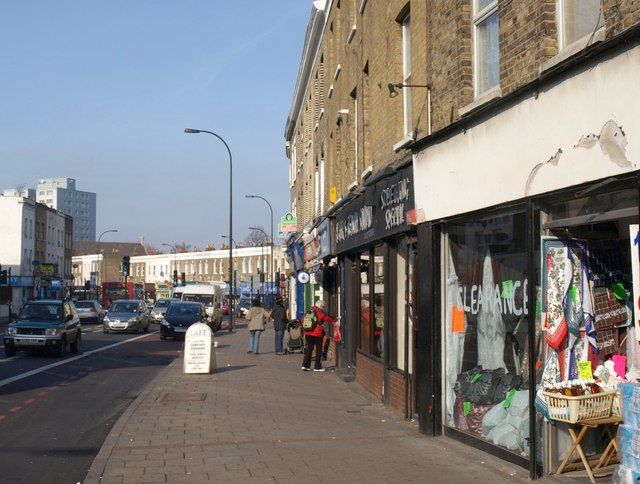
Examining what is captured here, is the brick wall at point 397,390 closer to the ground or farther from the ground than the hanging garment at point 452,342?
closer to the ground

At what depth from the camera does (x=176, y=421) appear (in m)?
11.2

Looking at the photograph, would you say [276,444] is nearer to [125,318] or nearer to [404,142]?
[404,142]

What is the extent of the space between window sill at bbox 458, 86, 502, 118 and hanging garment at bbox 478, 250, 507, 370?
1.62 meters

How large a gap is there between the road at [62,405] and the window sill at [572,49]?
19.7ft

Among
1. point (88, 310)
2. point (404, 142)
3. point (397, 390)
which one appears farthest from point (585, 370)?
point (88, 310)

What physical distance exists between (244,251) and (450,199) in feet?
334

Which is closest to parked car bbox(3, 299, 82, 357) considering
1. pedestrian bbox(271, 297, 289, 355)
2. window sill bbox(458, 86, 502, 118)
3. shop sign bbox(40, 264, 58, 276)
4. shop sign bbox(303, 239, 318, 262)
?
pedestrian bbox(271, 297, 289, 355)

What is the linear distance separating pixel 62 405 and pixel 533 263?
8.98m

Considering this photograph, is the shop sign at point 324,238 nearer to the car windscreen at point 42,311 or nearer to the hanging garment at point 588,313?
the car windscreen at point 42,311

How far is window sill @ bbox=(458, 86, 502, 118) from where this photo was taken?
28.0 feet

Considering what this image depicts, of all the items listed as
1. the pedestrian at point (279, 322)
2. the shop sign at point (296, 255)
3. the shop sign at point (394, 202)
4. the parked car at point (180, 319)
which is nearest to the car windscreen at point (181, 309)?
the parked car at point (180, 319)

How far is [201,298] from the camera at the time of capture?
51.4m

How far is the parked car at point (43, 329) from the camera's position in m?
22.7

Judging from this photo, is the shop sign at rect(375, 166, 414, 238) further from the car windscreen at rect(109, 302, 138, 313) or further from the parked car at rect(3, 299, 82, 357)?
the car windscreen at rect(109, 302, 138, 313)
